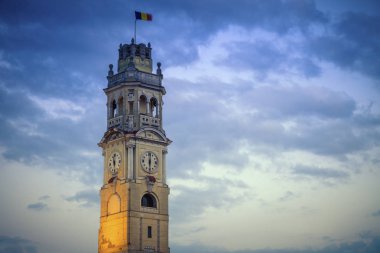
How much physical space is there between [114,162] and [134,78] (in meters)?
12.6

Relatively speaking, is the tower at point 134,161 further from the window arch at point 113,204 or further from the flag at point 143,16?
the flag at point 143,16

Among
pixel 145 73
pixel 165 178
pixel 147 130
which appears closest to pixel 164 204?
pixel 165 178

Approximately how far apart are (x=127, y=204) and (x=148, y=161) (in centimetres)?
747

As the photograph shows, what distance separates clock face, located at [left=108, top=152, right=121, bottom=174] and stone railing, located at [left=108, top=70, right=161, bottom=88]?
35.7 feet

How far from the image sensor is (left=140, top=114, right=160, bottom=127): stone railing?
108500mm

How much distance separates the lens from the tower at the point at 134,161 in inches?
4072

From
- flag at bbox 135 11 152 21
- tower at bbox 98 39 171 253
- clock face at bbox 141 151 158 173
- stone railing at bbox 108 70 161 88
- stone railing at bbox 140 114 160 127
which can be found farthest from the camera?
stone railing at bbox 108 70 161 88

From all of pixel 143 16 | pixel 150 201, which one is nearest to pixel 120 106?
pixel 143 16

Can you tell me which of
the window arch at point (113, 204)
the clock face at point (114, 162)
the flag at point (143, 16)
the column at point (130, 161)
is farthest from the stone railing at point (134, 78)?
the window arch at point (113, 204)

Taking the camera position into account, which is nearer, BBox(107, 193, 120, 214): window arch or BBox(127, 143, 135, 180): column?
BBox(127, 143, 135, 180): column

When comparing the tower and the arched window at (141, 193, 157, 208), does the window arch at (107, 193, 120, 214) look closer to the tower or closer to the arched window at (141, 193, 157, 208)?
the tower

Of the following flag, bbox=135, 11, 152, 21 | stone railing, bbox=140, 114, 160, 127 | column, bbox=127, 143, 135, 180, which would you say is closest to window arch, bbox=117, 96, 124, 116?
stone railing, bbox=140, 114, 160, 127

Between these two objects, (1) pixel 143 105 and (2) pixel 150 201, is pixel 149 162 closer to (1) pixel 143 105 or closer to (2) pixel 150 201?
(2) pixel 150 201

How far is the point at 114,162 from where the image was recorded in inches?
4235
